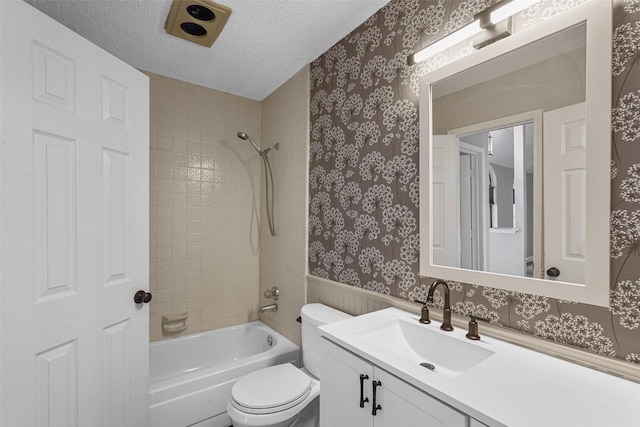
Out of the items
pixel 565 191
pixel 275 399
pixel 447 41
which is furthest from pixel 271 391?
pixel 447 41

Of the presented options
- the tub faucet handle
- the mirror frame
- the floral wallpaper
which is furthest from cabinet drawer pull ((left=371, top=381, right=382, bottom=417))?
the tub faucet handle

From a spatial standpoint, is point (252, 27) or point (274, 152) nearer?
point (252, 27)

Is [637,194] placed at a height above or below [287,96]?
below

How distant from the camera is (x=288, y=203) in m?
2.28

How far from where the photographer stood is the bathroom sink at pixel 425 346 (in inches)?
41.1

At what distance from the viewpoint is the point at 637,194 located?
2.66 feet

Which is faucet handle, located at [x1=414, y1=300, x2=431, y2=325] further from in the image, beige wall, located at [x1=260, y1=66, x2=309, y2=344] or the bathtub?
the bathtub

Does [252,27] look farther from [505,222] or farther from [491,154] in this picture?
[505,222]

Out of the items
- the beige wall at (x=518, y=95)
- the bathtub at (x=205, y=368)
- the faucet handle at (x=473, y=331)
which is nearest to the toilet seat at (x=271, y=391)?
the bathtub at (x=205, y=368)

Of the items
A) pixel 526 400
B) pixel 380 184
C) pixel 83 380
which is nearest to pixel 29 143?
pixel 83 380

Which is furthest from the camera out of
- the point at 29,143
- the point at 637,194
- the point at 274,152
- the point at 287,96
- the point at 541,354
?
the point at 274,152

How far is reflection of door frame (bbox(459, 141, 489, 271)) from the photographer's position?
1.13 metres

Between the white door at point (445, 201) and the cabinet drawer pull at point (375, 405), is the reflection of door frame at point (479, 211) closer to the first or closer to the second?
the white door at point (445, 201)

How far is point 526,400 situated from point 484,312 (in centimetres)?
44
